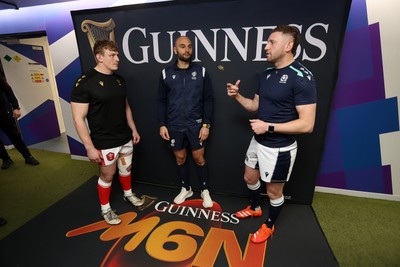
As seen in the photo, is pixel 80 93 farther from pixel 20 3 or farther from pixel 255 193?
pixel 20 3

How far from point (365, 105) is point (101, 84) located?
251 centimetres

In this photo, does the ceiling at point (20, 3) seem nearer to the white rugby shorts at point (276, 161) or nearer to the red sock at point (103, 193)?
the red sock at point (103, 193)

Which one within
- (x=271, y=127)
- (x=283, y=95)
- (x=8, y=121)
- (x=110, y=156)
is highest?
(x=283, y=95)

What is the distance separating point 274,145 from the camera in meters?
1.68

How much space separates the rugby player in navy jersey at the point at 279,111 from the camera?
1482 millimetres

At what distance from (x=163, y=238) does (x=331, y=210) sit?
173 cm

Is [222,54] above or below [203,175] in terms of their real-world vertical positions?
above

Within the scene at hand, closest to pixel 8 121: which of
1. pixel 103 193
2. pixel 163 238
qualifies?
pixel 103 193

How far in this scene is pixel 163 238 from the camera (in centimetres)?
194

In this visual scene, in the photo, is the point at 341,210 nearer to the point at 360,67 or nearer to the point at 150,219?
the point at 360,67

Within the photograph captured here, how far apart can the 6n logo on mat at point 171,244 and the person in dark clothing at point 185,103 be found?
0.42 m

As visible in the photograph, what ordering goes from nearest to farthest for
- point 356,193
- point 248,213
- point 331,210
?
1. point 248,213
2. point 331,210
3. point 356,193

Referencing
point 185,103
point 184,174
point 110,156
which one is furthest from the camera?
point 184,174

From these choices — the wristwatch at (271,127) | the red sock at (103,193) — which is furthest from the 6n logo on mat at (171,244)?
the wristwatch at (271,127)
